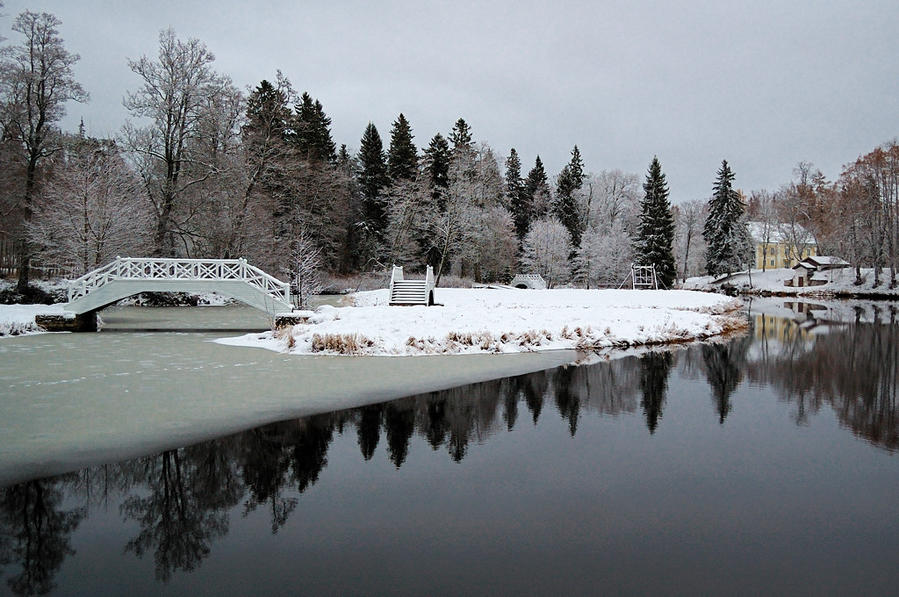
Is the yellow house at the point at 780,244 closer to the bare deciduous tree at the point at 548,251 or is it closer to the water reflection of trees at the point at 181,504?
the bare deciduous tree at the point at 548,251

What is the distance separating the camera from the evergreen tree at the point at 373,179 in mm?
45938

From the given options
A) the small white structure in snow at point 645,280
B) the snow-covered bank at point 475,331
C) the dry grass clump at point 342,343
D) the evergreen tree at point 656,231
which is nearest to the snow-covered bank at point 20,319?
the snow-covered bank at point 475,331

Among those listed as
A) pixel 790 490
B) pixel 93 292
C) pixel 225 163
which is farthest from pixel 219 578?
pixel 225 163

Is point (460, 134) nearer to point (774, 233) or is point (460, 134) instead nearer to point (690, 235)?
point (690, 235)

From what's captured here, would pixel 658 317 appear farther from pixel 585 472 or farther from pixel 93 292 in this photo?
pixel 93 292

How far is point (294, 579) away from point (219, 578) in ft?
1.75

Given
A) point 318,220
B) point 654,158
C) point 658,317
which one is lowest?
point 658,317

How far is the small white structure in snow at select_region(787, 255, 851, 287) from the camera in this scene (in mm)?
57656

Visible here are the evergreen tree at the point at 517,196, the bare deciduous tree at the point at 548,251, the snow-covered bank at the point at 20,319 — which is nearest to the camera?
the snow-covered bank at the point at 20,319

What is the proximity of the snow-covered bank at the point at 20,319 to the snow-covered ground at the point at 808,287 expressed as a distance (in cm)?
5685

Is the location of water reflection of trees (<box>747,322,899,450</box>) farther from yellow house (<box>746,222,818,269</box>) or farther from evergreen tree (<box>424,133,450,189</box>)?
yellow house (<box>746,222,818,269</box>)

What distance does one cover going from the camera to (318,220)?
129ft

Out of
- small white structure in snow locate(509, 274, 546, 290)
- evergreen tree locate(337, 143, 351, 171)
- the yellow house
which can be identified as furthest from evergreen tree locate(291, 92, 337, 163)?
the yellow house

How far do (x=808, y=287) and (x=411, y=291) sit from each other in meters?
47.2
